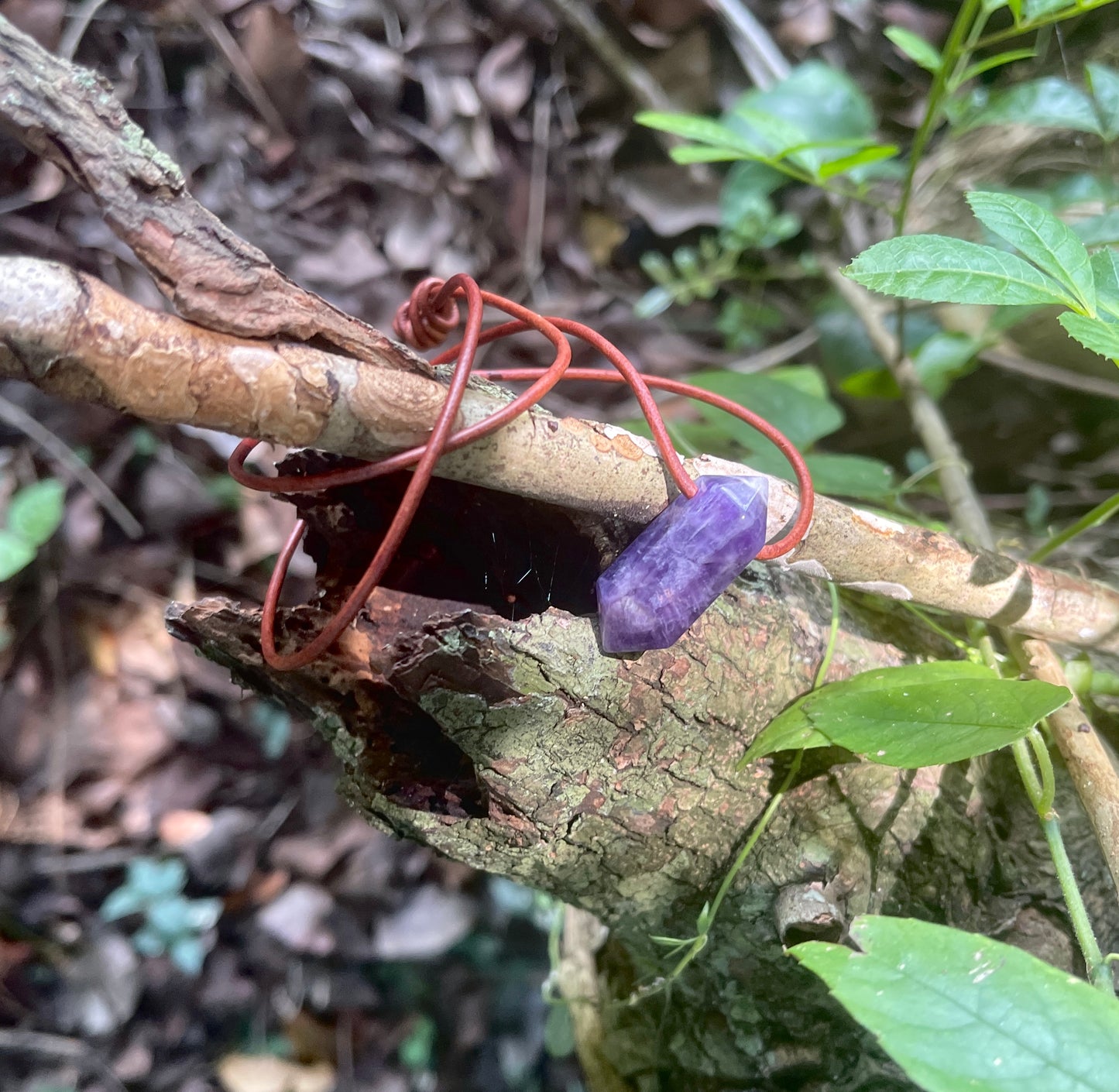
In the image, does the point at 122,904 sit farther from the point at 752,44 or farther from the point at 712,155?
the point at 752,44

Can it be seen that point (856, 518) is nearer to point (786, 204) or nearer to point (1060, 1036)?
point (1060, 1036)

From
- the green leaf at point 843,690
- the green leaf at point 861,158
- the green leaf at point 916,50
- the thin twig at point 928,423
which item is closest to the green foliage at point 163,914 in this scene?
the green leaf at point 843,690

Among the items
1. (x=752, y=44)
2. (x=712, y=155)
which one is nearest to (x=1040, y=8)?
(x=712, y=155)

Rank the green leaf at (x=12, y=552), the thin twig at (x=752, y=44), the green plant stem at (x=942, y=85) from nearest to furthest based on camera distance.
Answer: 1. the green plant stem at (x=942, y=85)
2. the green leaf at (x=12, y=552)
3. the thin twig at (x=752, y=44)

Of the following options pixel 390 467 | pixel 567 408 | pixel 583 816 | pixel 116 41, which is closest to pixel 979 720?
pixel 583 816

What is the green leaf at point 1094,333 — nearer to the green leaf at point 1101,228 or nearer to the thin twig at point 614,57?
the green leaf at point 1101,228

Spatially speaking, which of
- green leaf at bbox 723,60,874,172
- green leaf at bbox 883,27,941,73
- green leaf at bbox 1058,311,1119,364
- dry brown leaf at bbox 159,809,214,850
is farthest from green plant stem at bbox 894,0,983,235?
dry brown leaf at bbox 159,809,214,850
